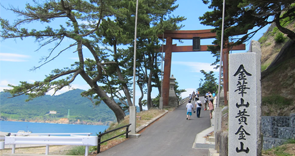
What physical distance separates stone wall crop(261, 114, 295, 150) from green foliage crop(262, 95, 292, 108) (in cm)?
239

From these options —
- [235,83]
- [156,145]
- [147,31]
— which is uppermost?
[147,31]

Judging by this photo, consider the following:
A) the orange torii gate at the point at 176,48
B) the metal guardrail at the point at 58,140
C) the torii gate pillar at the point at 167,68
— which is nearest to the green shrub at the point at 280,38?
the orange torii gate at the point at 176,48

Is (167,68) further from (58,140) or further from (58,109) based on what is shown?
(58,109)

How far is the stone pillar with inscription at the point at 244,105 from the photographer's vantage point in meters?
6.70

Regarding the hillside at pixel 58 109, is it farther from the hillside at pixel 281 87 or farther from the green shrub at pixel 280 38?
the hillside at pixel 281 87

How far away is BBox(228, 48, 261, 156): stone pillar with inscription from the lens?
6.70 m

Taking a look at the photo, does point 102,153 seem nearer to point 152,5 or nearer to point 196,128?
point 196,128

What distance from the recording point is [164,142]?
13367 mm

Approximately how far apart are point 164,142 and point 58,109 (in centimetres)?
15419

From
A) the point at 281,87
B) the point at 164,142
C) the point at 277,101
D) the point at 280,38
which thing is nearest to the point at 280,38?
the point at 280,38

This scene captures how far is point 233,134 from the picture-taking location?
Result: 22.4ft

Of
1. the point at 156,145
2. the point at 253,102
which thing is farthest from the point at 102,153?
the point at 253,102

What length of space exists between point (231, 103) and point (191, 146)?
6.16m

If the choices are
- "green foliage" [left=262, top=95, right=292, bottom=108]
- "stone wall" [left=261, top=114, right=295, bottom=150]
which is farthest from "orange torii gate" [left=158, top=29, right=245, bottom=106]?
"stone wall" [left=261, top=114, right=295, bottom=150]
